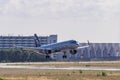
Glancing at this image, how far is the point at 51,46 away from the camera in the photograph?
6299 inches

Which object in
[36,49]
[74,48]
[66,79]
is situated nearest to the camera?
[66,79]

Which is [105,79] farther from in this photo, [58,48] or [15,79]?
[58,48]

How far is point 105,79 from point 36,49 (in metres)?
88.7

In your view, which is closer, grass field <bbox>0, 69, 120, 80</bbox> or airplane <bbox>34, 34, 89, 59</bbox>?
grass field <bbox>0, 69, 120, 80</bbox>

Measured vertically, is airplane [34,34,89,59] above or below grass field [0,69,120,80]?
above

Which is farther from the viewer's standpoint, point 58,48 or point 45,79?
point 58,48

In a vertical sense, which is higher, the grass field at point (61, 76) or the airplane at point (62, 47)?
the airplane at point (62, 47)

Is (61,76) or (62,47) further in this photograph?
(62,47)

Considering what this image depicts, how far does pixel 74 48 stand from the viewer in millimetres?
151000

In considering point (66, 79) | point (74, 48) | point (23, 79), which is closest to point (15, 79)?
point (23, 79)

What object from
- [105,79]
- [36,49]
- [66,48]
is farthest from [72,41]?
[105,79]

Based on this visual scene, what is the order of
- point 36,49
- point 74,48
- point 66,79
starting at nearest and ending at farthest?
point 66,79 < point 74,48 < point 36,49

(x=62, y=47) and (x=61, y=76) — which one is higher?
(x=62, y=47)

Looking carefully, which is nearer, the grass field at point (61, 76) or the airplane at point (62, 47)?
the grass field at point (61, 76)
